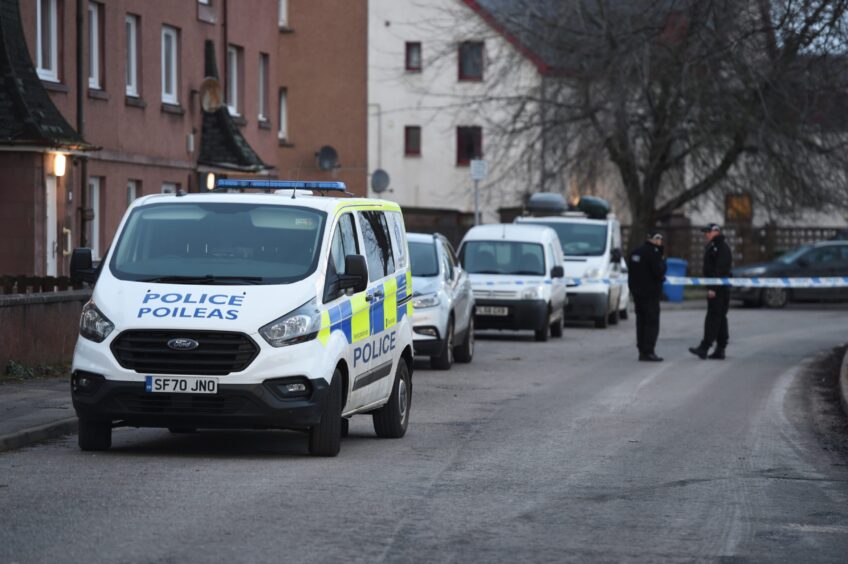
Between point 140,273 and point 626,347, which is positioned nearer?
point 140,273

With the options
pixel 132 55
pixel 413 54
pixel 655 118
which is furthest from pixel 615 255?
pixel 413 54

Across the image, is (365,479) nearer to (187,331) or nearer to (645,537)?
(187,331)

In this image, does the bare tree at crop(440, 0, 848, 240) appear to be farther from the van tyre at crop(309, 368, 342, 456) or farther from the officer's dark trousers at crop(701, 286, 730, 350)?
the van tyre at crop(309, 368, 342, 456)

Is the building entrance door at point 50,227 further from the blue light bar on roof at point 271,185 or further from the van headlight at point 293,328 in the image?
the van headlight at point 293,328

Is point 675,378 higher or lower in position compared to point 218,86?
lower

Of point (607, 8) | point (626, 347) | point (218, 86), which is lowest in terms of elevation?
point (626, 347)

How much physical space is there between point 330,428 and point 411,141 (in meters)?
52.4

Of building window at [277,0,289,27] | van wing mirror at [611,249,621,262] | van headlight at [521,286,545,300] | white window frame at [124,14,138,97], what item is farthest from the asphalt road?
building window at [277,0,289,27]

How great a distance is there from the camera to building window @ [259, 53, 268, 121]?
38000mm

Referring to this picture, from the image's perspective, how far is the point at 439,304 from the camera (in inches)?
822

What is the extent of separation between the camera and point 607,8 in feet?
130

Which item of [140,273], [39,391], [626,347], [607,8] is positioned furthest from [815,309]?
[140,273]

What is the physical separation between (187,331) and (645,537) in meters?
3.75

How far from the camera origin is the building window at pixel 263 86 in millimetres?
38000
